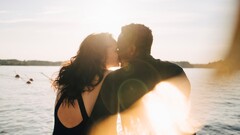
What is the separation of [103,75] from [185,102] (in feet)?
3.21

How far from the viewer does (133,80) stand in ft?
11.7

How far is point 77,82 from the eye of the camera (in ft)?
12.6

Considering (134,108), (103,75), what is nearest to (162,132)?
(134,108)

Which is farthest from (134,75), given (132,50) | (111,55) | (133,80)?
(111,55)

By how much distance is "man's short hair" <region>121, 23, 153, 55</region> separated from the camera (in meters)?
3.66

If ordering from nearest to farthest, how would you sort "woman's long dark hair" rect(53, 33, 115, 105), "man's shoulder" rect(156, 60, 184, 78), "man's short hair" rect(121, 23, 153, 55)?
"man's shoulder" rect(156, 60, 184, 78) < "man's short hair" rect(121, 23, 153, 55) < "woman's long dark hair" rect(53, 33, 115, 105)

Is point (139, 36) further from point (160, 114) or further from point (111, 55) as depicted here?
point (160, 114)

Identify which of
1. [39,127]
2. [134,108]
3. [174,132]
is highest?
[134,108]

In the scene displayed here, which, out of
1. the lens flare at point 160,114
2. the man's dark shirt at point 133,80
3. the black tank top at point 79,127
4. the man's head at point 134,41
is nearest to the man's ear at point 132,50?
the man's head at point 134,41

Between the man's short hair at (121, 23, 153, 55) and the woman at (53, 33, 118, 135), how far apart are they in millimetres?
366

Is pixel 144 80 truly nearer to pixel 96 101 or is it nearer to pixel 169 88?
pixel 169 88

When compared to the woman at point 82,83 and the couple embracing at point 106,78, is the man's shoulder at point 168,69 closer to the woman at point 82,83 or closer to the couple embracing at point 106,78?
the couple embracing at point 106,78

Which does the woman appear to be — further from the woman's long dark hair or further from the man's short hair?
the man's short hair

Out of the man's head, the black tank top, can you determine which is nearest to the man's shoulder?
the man's head
